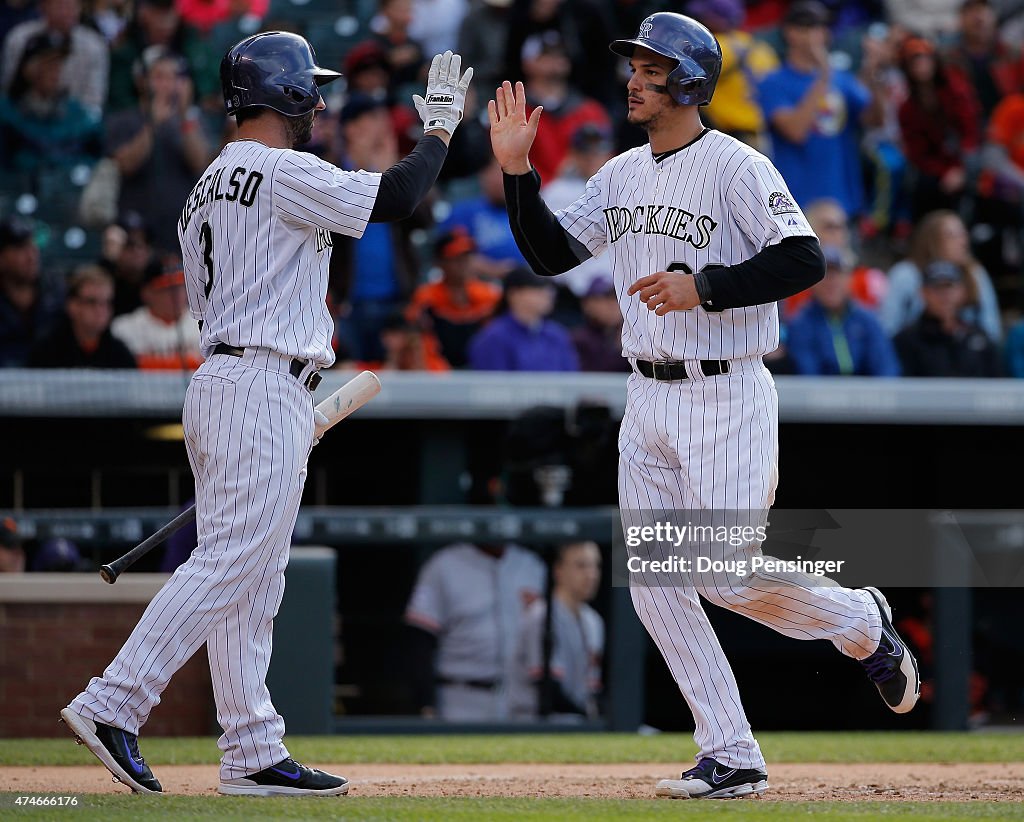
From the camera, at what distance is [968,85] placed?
1098 centimetres

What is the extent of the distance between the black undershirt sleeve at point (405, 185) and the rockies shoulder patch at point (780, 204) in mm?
815

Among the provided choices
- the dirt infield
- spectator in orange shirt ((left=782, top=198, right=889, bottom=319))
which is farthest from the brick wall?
spectator in orange shirt ((left=782, top=198, right=889, bottom=319))

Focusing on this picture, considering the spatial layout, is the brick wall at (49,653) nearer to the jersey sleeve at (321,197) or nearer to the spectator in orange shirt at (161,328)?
the spectator in orange shirt at (161,328)

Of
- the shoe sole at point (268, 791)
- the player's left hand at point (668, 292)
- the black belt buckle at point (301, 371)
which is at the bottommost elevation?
the shoe sole at point (268, 791)

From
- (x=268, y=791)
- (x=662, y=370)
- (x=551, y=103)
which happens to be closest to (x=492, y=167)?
(x=551, y=103)

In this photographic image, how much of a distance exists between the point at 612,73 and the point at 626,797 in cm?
728

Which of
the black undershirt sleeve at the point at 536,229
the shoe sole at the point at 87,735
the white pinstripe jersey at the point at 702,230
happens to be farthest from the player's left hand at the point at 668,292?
the shoe sole at the point at 87,735

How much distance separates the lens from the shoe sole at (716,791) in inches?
159

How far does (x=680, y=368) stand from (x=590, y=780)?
1294 millimetres

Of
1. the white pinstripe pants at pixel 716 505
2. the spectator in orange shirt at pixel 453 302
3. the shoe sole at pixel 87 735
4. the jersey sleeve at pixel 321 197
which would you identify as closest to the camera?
the shoe sole at pixel 87 735

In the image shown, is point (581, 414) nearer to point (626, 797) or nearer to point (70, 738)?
point (70, 738)

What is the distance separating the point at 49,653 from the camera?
613cm

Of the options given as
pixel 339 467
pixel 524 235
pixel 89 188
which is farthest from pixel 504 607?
pixel 89 188

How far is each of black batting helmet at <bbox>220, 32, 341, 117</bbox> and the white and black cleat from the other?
6.12ft
